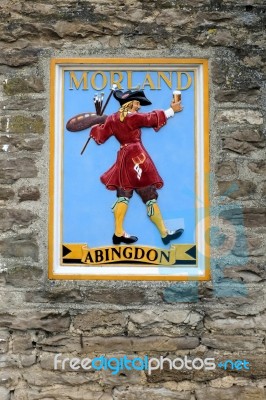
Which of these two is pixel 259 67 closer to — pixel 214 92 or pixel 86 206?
pixel 214 92

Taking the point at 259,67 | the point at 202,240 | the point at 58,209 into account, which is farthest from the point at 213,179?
the point at 58,209

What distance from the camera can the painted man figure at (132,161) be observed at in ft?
10.9

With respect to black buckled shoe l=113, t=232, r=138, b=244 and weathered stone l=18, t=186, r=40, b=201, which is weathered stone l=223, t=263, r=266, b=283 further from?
weathered stone l=18, t=186, r=40, b=201

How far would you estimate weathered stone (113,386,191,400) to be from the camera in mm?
3236

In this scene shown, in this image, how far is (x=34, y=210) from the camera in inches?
131

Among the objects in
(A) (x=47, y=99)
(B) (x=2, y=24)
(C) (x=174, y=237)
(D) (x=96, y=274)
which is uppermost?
(B) (x=2, y=24)

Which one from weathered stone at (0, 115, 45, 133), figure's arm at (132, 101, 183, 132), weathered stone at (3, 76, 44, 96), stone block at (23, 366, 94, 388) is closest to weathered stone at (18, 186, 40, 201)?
weathered stone at (0, 115, 45, 133)

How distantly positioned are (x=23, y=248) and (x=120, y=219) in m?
0.60

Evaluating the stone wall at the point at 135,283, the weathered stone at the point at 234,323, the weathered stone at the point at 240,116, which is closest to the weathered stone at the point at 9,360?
the stone wall at the point at 135,283

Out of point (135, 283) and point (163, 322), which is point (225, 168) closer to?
point (135, 283)

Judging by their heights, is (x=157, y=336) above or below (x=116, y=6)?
below

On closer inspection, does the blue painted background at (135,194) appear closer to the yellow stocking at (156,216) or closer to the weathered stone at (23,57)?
the yellow stocking at (156,216)

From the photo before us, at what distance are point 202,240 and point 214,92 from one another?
897mm

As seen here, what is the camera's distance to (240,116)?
3.35m
